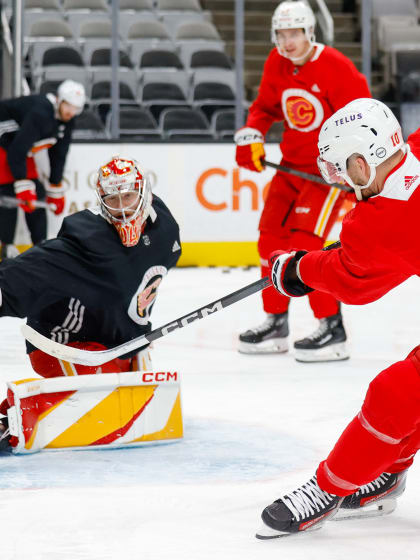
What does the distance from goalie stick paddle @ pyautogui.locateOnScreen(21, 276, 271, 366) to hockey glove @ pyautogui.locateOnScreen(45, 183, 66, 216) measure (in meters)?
3.62

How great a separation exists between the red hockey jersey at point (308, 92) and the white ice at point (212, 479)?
72 cm

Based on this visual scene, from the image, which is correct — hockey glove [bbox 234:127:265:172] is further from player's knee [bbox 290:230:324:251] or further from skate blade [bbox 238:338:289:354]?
skate blade [bbox 238:338:289:354]

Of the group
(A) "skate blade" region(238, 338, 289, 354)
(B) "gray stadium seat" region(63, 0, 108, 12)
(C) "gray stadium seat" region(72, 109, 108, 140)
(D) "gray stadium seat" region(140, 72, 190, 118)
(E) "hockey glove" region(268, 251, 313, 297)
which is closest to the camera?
(E) "hockey glove" region(268, 251, 313, 297)

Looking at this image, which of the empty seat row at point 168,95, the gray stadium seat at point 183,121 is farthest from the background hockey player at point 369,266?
the empty seat row at point 168,95

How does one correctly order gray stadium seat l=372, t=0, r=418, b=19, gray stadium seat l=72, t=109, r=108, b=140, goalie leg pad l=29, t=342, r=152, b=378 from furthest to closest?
gray stadium seat l=372, t=0, r=418, b=19
gray stadium seat l=72, t=109, r=108, b=140
goalie leg pad l=29, t=342, r=152, b=378

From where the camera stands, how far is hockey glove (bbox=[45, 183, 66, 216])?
5.98 meters

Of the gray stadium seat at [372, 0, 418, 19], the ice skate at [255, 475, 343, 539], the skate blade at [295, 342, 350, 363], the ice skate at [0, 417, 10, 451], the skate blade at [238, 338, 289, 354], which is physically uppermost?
the gray stadium seat at [372, 0, 418, 19]

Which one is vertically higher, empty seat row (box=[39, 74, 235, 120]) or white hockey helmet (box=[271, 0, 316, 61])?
white hockey helmet (box=[271, 0, 316, 61])

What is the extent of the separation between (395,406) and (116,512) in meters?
0.58

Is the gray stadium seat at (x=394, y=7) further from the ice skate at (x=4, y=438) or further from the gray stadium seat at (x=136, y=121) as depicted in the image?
the ice skate at (x=4, y=438)

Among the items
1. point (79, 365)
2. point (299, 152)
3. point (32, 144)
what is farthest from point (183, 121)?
point (79, 365)

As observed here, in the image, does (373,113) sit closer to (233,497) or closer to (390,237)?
(390,237)

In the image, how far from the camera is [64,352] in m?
2.40

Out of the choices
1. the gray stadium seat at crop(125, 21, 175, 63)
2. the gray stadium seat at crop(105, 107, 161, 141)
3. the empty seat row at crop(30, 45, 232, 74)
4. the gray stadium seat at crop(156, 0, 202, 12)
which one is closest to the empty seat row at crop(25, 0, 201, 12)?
the gray stadium seat at crop(156, 0, 202, 12)
